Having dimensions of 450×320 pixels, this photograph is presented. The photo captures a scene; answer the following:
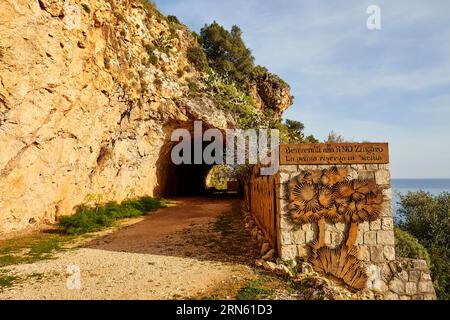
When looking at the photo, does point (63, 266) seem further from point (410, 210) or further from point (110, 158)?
point (410, 210)

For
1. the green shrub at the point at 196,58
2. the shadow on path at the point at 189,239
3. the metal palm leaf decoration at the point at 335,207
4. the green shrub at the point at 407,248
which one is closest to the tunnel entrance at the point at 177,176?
the green shrub at the point at 196,58

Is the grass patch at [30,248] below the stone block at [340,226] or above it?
below

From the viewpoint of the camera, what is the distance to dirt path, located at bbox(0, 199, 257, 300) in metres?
5.74

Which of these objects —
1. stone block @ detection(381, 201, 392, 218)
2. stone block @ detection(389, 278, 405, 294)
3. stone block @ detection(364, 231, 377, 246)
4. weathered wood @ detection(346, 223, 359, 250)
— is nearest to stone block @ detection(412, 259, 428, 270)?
stone block @ detection(389, 278, 405, 294)

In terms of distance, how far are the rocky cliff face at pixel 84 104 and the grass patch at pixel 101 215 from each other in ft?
2.23

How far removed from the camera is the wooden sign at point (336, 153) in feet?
23.0

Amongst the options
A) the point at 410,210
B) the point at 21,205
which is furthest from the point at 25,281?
the point at 410,210

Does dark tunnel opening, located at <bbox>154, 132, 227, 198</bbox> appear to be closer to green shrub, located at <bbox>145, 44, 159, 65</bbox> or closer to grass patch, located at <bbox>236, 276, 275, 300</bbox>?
green shrub, located at <bbox>145, 44, 159, 65</bbox>

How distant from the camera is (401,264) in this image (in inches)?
269

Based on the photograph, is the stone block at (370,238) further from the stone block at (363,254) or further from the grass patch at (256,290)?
the grass patch at (256,290)

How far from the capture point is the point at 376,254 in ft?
22.5

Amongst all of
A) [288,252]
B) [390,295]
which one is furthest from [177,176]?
[390,295]
